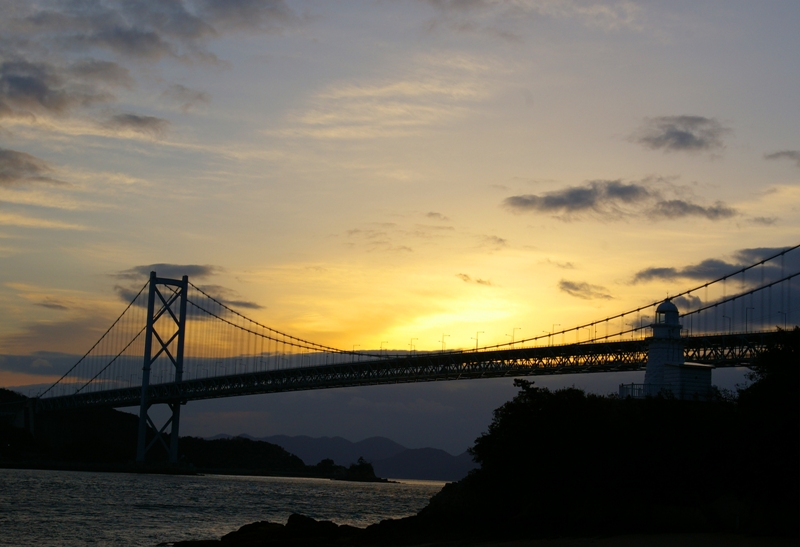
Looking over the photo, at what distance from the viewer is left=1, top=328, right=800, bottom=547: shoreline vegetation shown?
2470cm

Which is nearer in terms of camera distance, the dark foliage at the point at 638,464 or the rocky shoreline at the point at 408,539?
the rocky shoreline at the point at 408,539

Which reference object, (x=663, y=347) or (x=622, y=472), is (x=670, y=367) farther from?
(x=622, y=472)

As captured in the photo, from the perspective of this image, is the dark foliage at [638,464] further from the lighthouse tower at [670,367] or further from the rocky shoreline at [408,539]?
the lighthouse tower at [670,367]

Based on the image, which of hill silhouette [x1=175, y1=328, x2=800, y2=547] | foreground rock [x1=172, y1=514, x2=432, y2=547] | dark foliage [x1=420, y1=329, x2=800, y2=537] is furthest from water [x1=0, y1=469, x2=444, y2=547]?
dark foliage [x1=420, y1=329, x2=800, y2=537]

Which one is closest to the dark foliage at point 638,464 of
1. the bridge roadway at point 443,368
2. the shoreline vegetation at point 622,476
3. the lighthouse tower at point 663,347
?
the shoreline vegetation at point 622,476

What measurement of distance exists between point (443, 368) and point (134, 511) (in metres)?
36.3

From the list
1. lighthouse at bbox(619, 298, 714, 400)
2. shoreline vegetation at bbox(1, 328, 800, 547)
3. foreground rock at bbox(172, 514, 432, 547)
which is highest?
lighthouse at bbox(619, 298, 714, 400)

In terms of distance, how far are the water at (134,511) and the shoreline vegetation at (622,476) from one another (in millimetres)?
5287

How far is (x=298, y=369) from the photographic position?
80.4 metres

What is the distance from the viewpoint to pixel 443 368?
2928 inches

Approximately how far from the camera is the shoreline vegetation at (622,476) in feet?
81.0

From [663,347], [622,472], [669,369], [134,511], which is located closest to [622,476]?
[622,472]

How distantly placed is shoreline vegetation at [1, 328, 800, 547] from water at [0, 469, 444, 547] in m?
5.29

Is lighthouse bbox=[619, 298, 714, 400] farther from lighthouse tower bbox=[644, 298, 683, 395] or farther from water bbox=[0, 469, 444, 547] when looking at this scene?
water bbox=[0, 469, 444, 547]
